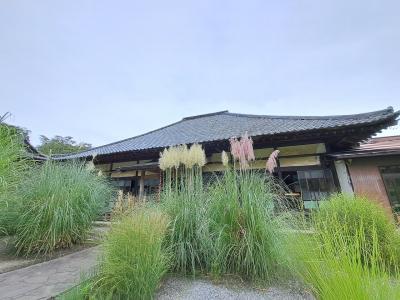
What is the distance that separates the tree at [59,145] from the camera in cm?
1941

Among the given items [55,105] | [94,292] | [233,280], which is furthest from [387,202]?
[55,105]

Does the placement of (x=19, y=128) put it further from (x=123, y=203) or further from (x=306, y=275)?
(x=306, y=275)

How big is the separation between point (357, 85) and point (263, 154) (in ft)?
14.3

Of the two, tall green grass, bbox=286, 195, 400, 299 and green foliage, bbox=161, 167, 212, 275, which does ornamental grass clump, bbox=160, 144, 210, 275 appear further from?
tall green grass, bbox=286, 195, 400, 299

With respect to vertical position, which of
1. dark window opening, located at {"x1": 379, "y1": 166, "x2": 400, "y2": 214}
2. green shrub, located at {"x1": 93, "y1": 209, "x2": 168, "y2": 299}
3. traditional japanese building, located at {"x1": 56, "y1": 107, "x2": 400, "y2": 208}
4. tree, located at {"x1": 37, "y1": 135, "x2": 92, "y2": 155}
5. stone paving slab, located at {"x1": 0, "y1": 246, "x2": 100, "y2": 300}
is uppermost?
tree, located at {"x1": 37, "y1": 135, "x2": 92, "y2": 155}

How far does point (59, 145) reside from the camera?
65.6 feet

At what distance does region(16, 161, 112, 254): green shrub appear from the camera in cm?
327

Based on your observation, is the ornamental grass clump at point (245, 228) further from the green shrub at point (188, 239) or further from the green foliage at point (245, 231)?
the green shrub at point (188, 239)

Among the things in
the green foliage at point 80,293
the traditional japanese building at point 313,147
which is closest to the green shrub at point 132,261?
the green foliage at point 80,293

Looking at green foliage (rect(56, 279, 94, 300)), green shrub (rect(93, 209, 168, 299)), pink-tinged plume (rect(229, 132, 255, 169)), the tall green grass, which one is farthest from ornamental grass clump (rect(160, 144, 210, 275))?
the tall green grass

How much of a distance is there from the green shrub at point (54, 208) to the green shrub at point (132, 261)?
177cm

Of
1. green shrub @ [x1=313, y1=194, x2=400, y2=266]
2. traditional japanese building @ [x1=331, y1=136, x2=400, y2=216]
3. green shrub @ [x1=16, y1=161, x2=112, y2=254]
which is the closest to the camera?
green shrub @ [x1=313, y1=194, x2=400, y2=266]

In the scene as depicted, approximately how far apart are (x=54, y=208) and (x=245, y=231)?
2.86m

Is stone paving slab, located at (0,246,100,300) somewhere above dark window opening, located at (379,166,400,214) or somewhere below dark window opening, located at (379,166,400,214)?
below
